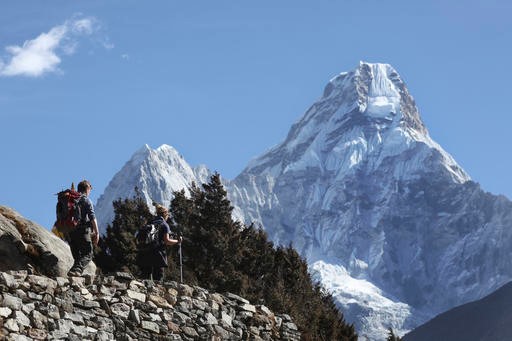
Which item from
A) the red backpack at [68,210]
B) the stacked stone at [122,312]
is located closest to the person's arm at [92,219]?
the red backpack at [68,210]

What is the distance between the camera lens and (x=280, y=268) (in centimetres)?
4931

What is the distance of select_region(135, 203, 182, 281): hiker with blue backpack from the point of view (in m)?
26.2

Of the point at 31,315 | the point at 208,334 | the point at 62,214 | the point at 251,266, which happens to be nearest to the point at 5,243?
the point at 62,214

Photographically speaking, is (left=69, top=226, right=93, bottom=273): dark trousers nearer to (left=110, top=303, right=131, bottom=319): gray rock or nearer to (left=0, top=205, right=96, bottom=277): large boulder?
(left=0, top=205, right=96, bottom=277): large boulder

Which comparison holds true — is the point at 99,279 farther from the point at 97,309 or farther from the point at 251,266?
the point at 251,266

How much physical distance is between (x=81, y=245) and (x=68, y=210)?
2.80 ft

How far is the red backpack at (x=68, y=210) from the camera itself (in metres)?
24.4

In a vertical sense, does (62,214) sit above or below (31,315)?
above

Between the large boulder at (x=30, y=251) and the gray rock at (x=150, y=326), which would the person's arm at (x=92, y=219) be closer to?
the large boulder at (x=30, y=251)

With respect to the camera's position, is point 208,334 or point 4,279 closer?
point 4,279

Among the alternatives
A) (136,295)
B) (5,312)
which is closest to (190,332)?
(136,295)

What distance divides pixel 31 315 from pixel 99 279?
2.54 meters

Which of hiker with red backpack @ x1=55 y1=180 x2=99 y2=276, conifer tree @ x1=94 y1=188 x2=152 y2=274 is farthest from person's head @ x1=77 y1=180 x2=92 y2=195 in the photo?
conifer tree @ x1=94 y1=188 x2=152 y2=274

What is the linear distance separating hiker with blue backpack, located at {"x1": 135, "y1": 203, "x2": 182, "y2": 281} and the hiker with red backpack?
1.93 meters
